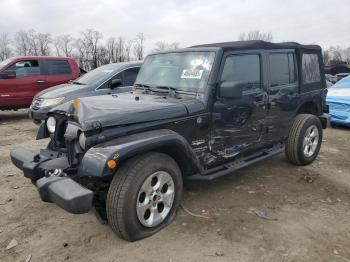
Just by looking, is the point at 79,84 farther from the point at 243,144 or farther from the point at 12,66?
the point at 243,144

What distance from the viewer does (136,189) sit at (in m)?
3.12

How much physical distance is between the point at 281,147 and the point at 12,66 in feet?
27.5

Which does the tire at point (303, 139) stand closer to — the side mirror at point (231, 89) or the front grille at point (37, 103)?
the side mirror at point (231, 89)

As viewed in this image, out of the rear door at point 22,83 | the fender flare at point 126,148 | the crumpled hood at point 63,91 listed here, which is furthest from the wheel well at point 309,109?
the rear door at point 22,83

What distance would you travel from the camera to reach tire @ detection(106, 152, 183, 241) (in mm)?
3078

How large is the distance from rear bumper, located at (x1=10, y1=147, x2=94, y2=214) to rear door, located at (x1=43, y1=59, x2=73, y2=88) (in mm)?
7291

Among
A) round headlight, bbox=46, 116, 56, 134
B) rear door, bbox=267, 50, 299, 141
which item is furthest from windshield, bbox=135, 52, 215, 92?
round headlight, bbox=46, 116, 56, 134

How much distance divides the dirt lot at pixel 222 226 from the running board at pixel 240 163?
0.37m

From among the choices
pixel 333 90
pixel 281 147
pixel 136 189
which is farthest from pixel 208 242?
pixel 333 90

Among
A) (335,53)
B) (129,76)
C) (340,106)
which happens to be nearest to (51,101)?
(129,76)

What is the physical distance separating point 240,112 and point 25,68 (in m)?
8.25

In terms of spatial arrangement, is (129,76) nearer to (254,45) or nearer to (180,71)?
(180,71)

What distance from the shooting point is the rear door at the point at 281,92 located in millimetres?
4766

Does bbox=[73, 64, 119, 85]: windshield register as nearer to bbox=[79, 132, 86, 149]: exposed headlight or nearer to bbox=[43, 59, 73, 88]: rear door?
bbox=[43, 59, 73, 88]: rear door
